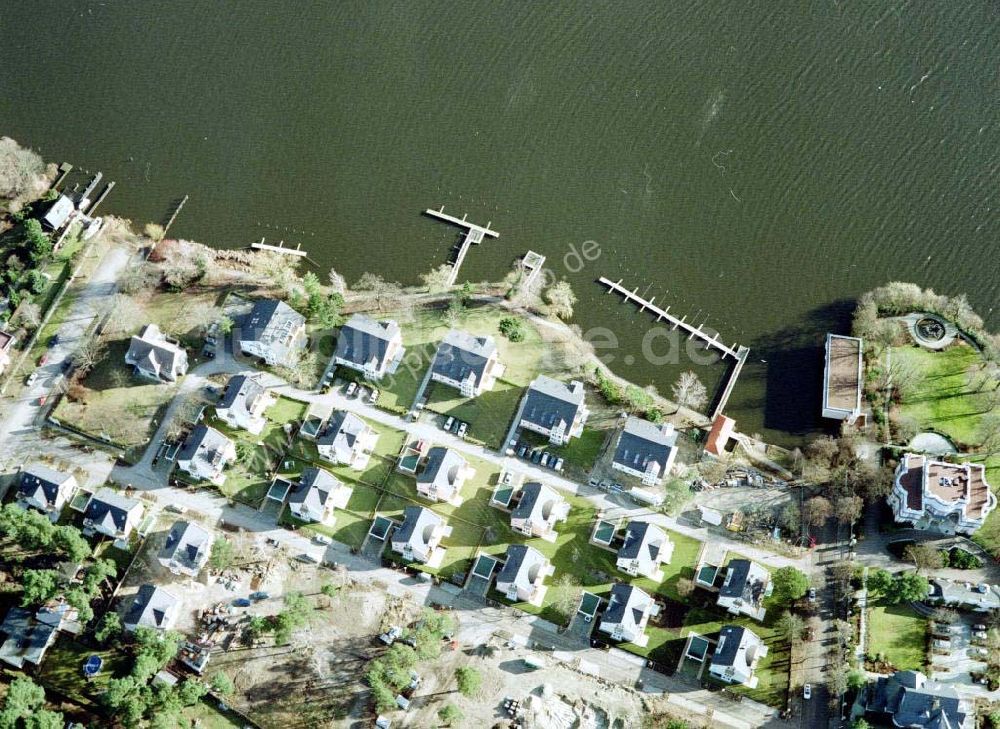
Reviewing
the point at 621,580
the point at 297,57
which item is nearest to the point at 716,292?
the point at 621,580

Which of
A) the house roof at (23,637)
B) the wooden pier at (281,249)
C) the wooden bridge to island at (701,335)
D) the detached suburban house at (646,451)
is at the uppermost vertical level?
the wooden bridge to island at (701,335)

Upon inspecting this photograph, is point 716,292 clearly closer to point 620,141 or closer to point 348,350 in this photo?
point 620,141

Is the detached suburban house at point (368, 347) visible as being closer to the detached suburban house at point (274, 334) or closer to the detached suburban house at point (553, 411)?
the detached suburban house at point (274, 334)

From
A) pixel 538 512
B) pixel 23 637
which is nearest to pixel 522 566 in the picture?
pixel 538 512

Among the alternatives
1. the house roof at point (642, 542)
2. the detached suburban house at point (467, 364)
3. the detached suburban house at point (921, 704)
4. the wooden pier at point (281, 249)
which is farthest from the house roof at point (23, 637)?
the detached suburban house at point (921, 704)

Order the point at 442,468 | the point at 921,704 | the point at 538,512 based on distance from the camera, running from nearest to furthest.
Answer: the point at 921,704
the point at 538,512
the point at 442,468

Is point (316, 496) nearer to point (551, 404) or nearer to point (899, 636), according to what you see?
point (551, 404)
